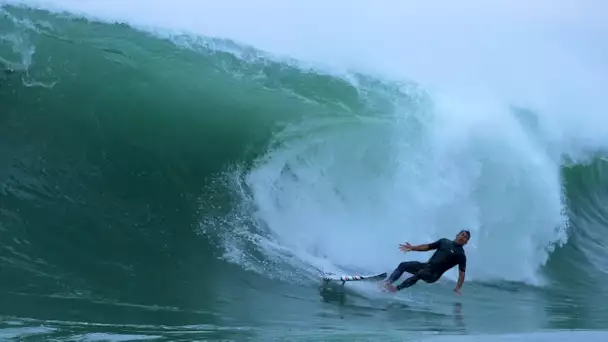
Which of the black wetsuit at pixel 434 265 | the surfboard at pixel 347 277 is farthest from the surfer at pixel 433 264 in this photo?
the surfboard at pixel 347 277

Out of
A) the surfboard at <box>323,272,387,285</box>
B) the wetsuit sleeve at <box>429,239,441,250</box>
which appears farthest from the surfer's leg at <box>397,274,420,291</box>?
the wetsuit sleeve at <box>429,239,441,250</box>

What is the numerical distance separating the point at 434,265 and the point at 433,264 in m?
0.02

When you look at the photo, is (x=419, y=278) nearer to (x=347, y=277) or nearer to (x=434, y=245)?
(x=434, y=245)

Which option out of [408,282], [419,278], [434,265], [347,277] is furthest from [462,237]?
[347,277]

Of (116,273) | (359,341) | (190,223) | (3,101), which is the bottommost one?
(359,341)

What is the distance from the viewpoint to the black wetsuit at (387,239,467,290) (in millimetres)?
Result: 8453

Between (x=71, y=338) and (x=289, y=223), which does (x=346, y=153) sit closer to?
(x=289, y=223)

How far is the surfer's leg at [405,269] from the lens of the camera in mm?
8391

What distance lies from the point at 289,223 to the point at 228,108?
6.56 feet

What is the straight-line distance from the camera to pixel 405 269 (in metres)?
8.49

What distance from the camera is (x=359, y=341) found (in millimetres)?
6035

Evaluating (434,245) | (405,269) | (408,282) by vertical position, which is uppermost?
(434,245)

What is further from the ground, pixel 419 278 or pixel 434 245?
pixel 434 245

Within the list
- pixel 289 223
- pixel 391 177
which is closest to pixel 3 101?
pixel 289 223
